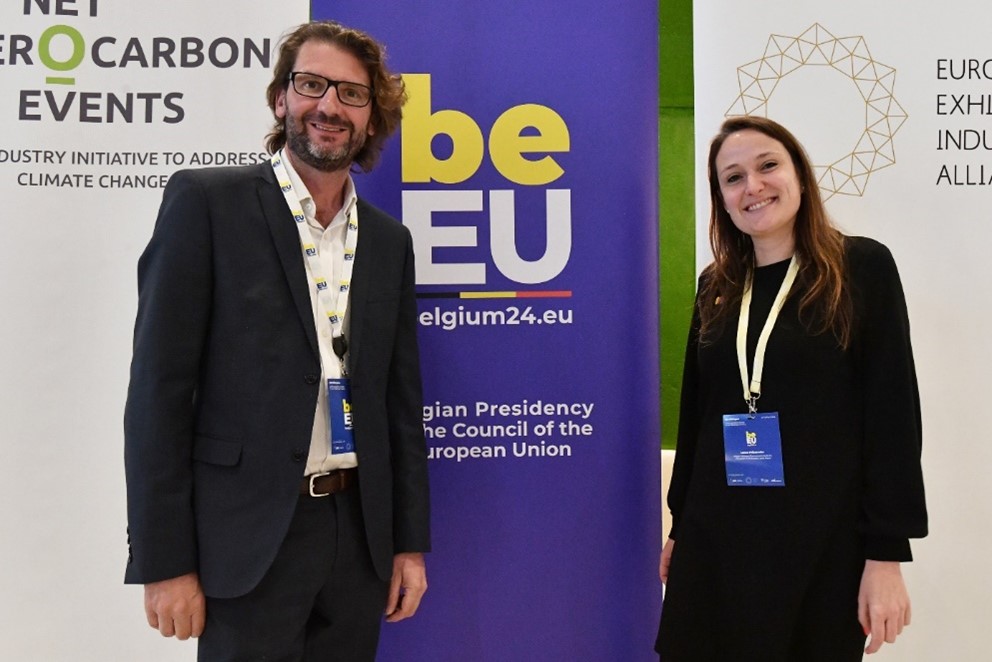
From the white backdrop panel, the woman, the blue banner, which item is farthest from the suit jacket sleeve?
the woman

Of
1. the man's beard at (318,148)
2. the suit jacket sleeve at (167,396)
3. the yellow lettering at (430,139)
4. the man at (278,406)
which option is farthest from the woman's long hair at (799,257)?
the suit jacket sleeve at (167,396)

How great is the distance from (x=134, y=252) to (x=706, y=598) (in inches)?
74.0

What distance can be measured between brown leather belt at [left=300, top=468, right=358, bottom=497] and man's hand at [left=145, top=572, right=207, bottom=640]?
0.89 feet

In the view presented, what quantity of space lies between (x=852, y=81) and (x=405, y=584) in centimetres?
196

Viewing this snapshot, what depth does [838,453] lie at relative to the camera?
5.56 ft

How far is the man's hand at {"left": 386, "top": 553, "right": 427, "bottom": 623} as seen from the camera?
1.84 meters

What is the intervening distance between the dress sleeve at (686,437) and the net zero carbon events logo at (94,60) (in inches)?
62.7

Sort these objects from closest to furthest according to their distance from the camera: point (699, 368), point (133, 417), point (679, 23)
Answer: point (133, 417) → point (699, 368) → point (679, 23)

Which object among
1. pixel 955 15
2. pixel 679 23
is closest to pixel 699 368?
pixel 955 15

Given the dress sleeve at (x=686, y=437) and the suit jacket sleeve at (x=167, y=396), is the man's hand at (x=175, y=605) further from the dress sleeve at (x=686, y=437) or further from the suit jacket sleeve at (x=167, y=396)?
the dress sleeve at (x=686, y=437)

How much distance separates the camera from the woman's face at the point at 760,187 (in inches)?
71.6

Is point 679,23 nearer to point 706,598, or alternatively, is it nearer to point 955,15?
point 955,15

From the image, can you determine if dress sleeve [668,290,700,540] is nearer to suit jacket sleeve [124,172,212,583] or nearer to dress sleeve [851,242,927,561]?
dress sleeve [851,242,927,561]

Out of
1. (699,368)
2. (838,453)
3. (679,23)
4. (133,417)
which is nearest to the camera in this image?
(133,417)
